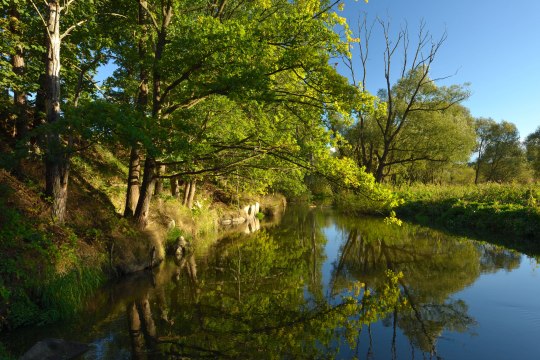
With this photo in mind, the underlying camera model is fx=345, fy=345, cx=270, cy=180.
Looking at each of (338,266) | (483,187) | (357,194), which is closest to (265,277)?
(338,266)

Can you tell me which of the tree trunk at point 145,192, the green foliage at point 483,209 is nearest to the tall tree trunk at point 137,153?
the tree trunk at point 145,192

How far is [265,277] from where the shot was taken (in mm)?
12547

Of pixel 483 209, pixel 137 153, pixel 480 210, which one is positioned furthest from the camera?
pixel 480 210

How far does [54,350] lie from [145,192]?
803cm

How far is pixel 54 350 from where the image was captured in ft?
20.8

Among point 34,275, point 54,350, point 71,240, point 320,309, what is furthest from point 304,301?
point 71,240

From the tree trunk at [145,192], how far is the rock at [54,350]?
7.46 m

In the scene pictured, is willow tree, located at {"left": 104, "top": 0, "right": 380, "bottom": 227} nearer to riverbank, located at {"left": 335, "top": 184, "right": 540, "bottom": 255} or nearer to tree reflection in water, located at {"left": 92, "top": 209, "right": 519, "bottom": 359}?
riverbank, located at {"left": 335, "top": 184, "right": 540, "bottom": 255}

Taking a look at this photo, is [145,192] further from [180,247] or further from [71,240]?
[71,240]

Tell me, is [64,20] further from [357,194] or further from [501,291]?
[501,291]

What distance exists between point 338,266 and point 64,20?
14.1 metres

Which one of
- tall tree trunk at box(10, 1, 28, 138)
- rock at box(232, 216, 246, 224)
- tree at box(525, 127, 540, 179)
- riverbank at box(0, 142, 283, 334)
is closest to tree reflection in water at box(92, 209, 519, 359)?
riverbank at box(0, 142, 283, 334)

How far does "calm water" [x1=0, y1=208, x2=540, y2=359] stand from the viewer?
7.25m

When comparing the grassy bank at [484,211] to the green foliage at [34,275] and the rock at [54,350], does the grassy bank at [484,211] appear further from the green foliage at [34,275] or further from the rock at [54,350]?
the rock at [54,350]
